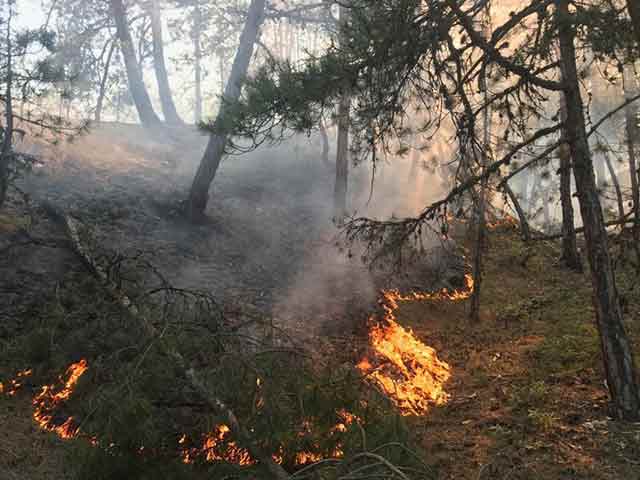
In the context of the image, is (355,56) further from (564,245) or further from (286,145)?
(286,145)

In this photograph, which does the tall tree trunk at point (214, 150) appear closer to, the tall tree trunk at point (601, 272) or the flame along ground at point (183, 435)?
the flame along ground at point (183, 435)

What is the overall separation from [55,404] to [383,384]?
4.61 metres

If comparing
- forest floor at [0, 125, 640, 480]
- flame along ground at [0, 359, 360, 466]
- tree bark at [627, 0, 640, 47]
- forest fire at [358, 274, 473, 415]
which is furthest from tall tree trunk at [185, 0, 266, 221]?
tree bark at [627, 0, 640, 47]

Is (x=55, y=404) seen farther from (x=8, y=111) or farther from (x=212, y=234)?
(x=212, y=234)

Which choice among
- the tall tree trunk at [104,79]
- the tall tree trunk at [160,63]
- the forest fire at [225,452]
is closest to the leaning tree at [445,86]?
the forest fire at [225,452]

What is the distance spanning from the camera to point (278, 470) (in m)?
3.94

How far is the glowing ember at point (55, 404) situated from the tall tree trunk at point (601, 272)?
641cm

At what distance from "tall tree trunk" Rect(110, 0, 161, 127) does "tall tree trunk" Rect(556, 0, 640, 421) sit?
17.6 metres

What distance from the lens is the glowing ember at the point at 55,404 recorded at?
5.71 m

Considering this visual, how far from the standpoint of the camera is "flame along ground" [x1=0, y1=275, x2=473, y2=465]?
4.33 m

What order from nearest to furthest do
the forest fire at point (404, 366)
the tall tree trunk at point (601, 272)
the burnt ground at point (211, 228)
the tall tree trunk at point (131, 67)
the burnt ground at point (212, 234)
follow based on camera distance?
the tall tree trunk at point (601, 272) < the forest fire at point (404, 366) < the burnt ground at point (212, 234) < the burnt ground at point (211, 228) < the tall tree trunk at point (131, 67)

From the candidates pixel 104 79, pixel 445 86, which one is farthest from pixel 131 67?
pixel 445 86

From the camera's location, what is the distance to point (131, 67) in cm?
2144

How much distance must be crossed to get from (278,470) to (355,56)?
15.9ft
